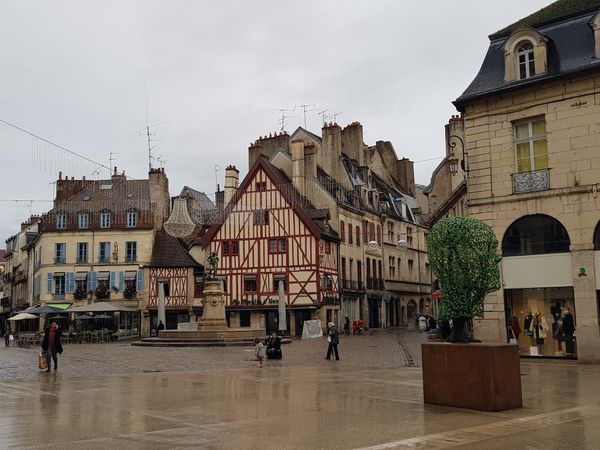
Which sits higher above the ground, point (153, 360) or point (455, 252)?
point (455, 252)

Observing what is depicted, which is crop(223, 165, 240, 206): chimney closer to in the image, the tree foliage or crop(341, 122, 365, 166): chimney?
crop(341, 122, 365, 166): chimney

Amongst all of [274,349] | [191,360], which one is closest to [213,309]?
[191,360]

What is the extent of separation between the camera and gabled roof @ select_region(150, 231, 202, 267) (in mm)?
46562

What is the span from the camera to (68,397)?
11.8 meters

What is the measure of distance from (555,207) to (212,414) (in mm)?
12116

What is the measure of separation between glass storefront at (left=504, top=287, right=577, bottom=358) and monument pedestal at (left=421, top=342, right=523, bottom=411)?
905cm

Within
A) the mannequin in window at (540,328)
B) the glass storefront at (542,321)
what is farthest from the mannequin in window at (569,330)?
the mannequin in window at (540,328)

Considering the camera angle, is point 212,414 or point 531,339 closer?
point 212,414

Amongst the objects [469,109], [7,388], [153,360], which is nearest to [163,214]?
[153,360]

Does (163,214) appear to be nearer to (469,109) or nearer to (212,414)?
(469,109)

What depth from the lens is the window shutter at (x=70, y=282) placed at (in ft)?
154

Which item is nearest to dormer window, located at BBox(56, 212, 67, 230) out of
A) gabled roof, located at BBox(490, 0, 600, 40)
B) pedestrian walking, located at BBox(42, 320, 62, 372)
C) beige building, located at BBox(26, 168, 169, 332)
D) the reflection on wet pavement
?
beige building, located at BBox(26, 168, 169, 332)

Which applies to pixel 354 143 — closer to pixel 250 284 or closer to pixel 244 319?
pixel 250 284

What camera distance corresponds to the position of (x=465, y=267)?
10297 millimetres
